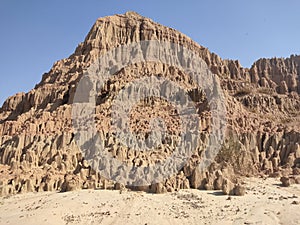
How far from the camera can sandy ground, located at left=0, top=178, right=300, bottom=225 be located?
62.7 ft

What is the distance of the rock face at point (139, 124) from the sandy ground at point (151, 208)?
188 cm

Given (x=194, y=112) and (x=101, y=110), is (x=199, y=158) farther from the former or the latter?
(x=101, y=110)

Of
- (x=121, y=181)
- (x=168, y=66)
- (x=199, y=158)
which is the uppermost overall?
(x=168, y=66)

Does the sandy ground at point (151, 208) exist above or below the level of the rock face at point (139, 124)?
below

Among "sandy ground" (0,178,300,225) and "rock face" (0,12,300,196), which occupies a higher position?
"rock face" (0,12,300,196)

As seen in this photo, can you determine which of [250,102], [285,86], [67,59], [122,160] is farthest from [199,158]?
[285,86]

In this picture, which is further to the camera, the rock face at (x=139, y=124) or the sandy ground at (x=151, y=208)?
the rock face at (x=139, y=124)

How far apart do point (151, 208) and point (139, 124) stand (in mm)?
16704

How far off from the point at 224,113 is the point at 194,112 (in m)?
3.98

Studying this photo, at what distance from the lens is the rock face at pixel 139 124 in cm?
2888

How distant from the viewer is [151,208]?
69.4 feet

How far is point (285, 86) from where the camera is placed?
65562 millimetres

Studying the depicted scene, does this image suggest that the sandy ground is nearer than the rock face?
Yes

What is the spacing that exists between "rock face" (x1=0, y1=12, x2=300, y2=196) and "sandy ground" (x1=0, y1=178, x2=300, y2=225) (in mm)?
1882
